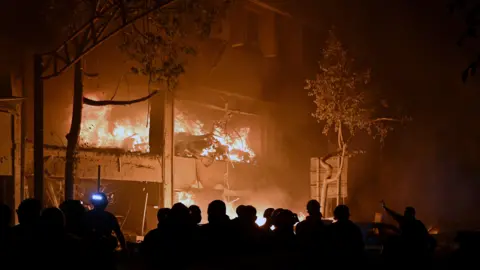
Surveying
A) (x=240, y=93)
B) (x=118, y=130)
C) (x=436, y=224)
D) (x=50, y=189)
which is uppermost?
(x=240, y=93)

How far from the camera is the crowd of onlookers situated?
19.4ft

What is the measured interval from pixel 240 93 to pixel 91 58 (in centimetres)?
729

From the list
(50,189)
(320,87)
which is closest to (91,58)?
(50,189)

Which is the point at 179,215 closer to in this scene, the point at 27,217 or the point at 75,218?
the point at 75,218

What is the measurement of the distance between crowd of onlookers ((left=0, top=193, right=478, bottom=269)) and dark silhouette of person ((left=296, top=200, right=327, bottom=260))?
0.01 m

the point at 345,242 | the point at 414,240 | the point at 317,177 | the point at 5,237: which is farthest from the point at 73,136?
the point at 317,177

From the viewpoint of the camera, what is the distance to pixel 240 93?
24453 mm

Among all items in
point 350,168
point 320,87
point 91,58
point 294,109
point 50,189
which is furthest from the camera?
point 350,168

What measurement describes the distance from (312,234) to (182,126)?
14783 millimetres

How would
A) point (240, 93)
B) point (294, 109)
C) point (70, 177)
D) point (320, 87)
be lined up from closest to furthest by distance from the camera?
point (70, 177), point (320, 87), point (240, 93), point (294, 109)

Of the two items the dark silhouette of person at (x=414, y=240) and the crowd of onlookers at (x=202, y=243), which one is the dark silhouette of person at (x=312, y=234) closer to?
the crowd of onlookers at (x=202, y=243)

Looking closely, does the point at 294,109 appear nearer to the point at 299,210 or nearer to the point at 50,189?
the point at 299,210

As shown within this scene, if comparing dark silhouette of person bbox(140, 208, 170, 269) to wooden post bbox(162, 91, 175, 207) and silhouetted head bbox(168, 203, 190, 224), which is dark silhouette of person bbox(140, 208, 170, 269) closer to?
silhouetted head bbox(168, 203, 190, 224)

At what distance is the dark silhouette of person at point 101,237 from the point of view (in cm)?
629
